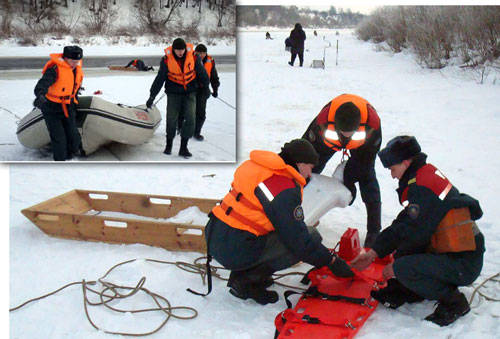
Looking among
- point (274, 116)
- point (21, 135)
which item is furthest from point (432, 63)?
point (21, 135)

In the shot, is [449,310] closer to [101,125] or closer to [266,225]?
[266,225]

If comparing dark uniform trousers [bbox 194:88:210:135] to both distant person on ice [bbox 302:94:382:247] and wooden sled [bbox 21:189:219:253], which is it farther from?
distant person on ice [bbox 302:94:382:247]

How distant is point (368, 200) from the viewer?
3.94 metres

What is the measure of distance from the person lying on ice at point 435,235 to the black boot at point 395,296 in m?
0.10

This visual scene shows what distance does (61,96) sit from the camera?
484 cm

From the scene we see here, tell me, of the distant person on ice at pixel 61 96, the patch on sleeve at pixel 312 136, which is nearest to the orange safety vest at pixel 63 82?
the distant person on ice at pixel 61 96

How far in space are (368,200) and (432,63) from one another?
6.44 metres

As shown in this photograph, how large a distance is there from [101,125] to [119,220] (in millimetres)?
1579

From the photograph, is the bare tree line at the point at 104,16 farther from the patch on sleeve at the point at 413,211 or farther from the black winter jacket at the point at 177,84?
the patch on sleeve at the point at 413,211

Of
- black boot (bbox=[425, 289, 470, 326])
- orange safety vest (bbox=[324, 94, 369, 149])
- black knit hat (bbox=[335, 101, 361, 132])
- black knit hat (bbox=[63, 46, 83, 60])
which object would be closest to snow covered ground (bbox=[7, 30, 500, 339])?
black boot (bbox=[425, 289, 470, 326])

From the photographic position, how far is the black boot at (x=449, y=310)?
2.86 m

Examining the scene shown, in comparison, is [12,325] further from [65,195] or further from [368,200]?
[368,200]

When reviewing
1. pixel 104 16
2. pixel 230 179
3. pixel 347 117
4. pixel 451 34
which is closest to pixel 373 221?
pixel 347 117

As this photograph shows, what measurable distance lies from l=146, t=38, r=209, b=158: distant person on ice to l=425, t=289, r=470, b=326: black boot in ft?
10.4
